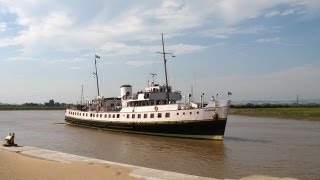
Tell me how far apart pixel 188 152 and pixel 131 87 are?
25.4 meters

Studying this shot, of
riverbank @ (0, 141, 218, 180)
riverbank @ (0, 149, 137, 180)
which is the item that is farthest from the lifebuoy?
riverbank @ (0, 149, 137, 180)

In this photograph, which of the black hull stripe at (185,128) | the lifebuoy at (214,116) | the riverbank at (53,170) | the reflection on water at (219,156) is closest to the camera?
the riverbank at (53,170)

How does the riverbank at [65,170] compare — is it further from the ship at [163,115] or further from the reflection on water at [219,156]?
the ship at [163,115]

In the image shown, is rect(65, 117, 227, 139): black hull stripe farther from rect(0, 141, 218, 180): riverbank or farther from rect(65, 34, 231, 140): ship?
rect(0, 141, 218, 180): riverbank

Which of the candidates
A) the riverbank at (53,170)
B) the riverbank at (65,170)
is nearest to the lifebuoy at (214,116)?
the riverbank at (65,170)

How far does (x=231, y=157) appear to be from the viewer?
26.3 meters

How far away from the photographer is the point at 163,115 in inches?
1577

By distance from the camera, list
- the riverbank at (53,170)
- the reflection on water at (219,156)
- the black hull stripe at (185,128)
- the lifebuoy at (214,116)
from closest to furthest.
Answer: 1. the riverbank at (53,170)
2. the reflection on water at (219,156)
3. the lifebuoy at (214,116)
4. the black hull stripe at (185,128)

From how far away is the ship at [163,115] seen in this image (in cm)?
3659

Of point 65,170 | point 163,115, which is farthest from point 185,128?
point 65,170

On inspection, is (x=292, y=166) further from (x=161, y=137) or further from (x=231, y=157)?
(x=161, y=137)

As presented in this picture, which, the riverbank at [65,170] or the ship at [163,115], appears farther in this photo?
the ship at [163,115]

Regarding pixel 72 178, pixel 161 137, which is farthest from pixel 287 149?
pixel 72 178

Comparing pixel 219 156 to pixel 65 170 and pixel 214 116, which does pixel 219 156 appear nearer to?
Result: pixel 214 116
